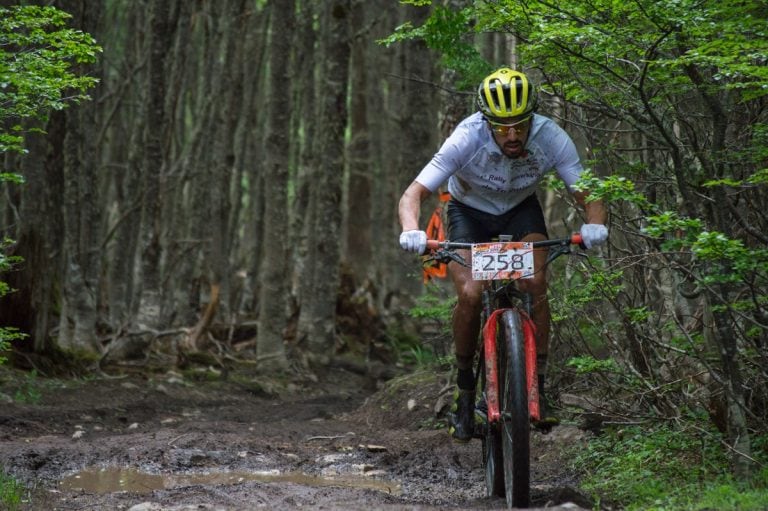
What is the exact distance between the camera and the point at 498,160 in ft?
21.9

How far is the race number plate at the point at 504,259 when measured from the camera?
19.7 ft

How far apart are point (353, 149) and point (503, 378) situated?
21.3 meters

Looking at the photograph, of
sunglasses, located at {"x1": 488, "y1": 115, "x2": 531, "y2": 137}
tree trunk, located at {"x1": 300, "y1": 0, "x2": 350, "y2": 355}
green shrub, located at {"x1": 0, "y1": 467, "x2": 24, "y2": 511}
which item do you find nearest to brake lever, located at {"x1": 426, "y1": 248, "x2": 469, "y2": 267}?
sunglasses, located at {"x1": 488, "y1": 115, "x2": 531, "y2": 137}

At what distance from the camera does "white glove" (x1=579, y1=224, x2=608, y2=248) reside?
606 cm

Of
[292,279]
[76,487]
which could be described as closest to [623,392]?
[76,487]

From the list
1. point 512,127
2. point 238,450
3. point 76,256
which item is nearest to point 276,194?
point 76,256

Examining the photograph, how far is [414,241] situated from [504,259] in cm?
53

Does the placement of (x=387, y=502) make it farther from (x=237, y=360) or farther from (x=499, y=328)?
(x=237, y=360)

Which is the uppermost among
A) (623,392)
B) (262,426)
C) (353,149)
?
(353,149)

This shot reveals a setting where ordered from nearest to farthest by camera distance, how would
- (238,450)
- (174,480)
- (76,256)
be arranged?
(174,480), (238,450), (76,256)

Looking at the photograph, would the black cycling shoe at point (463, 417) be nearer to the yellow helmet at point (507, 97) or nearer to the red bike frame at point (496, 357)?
the red bike frame at point (496, 357)

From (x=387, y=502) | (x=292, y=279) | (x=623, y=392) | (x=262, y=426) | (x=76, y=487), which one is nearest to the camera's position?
(x=387, y=502)

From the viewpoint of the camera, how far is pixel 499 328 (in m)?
6.29

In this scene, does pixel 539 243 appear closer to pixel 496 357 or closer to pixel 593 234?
pixel 593 234
